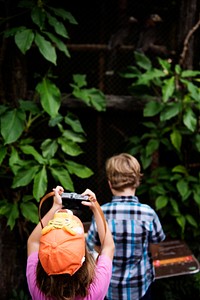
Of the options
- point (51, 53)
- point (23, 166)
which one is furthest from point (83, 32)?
point (23, 166)

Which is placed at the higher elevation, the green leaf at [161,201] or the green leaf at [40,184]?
the green leaf at [40,184]

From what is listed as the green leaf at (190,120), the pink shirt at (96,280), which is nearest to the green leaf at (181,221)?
the green leaf at (190,120)

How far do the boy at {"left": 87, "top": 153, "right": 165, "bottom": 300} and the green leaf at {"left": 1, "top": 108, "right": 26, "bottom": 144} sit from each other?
2.82 feet

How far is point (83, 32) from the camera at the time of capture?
356cm

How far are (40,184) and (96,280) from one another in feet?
3.75

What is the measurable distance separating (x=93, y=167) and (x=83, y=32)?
1.21 m

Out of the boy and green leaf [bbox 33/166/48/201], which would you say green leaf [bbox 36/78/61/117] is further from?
the boy

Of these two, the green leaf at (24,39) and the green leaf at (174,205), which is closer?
the green leaf at (24,39)

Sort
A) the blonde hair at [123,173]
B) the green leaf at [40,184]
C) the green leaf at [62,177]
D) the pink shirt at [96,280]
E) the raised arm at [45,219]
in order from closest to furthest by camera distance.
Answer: the pink shirt at [96,280]
the raised arm at [45,219]
the blonde hair at [123,173]
the green leaf at [40,184]
the green leaf at [62,177]

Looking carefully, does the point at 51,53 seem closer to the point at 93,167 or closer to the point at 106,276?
the point at 93,167

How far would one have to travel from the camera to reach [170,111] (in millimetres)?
3020

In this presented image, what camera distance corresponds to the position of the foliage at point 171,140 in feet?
10.0

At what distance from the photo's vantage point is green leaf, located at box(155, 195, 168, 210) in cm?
309

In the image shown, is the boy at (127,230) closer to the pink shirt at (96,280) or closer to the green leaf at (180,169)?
the pink shirt at (96,280)
